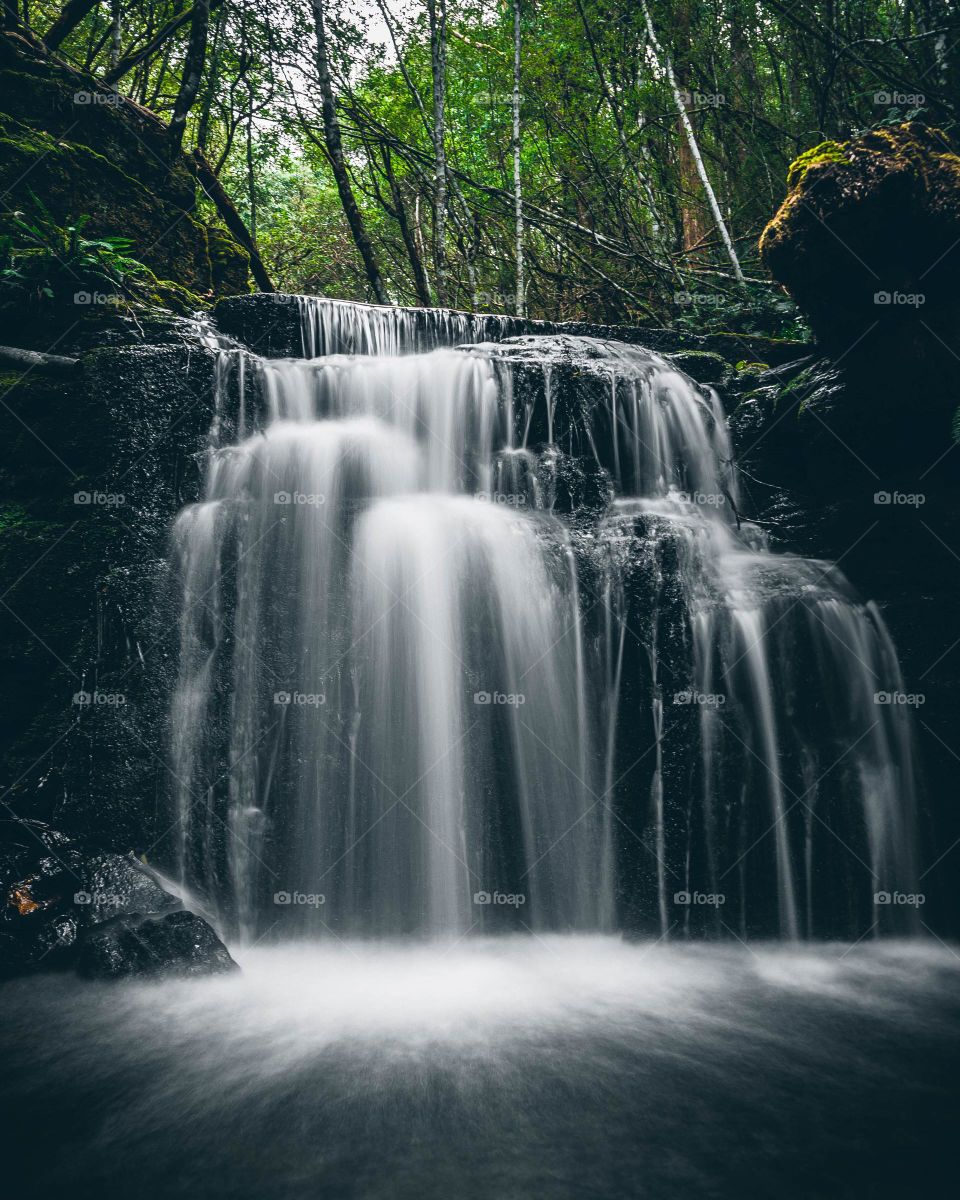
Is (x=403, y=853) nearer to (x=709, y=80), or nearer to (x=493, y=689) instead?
(x=493, y=689)

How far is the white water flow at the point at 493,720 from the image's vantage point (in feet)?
14.9

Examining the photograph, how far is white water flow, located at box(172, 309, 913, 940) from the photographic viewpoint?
4551 mm

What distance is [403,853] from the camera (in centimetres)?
459

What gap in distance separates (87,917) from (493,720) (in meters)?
2.75

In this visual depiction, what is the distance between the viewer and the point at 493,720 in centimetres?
488

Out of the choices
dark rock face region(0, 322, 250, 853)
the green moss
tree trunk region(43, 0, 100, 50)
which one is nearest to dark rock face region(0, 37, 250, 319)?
tree trunk region(43, 0, 100, 50)

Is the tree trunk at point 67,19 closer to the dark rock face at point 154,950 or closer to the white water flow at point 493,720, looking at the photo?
the white water flow at point 493,720

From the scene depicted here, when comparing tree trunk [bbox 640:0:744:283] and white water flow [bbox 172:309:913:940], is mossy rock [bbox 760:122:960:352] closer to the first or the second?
white water flow [bbox 172:309:913:940]

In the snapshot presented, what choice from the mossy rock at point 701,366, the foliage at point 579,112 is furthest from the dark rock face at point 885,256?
the foliage at point 579,112

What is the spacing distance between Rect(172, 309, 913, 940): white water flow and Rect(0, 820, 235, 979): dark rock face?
0.46 m

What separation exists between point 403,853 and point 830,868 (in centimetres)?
298

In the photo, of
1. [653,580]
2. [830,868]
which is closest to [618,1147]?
[830,868]

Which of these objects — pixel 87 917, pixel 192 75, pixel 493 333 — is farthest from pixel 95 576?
pixel 192 75

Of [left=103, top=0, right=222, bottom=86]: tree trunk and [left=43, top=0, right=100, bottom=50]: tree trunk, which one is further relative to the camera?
[left=103, top=0, right=222, bottom=86]: tree trunk
